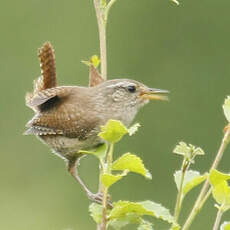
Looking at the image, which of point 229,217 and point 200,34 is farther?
point 200,34

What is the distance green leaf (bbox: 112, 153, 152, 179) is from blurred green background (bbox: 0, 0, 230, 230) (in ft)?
20.5

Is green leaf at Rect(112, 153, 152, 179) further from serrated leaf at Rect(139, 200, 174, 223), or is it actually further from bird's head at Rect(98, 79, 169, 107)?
bird's head at Rect(98, 79, 169, 107)

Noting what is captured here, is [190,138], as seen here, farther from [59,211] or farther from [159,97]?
[159,97]

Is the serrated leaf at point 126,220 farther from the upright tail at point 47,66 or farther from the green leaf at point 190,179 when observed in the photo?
the upright tail at point 47,66

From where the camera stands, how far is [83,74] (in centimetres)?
1217

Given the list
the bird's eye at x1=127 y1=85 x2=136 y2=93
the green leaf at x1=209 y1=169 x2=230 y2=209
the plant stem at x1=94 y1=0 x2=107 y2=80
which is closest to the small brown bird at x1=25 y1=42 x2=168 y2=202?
the bird's eye at x1=127 y1=85 x2=136 y2=93

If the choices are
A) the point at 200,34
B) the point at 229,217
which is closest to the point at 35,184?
the point at 229,217

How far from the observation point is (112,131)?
2611 mm

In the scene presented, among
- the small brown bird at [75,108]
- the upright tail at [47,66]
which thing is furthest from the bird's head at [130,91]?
the upright tail at [47,66]

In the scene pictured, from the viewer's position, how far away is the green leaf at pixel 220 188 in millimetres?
2592

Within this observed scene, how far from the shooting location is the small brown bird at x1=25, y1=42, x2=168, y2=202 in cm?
374

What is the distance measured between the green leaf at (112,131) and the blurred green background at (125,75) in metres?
6.29

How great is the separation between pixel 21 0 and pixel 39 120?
34.6ft

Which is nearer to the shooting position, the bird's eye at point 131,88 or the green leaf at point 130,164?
the green leaf at point 130,164
